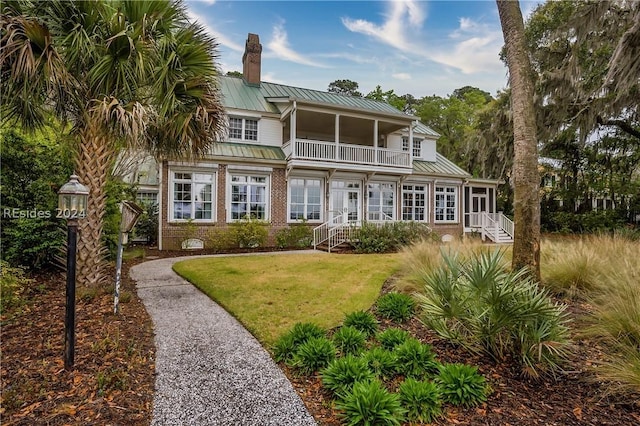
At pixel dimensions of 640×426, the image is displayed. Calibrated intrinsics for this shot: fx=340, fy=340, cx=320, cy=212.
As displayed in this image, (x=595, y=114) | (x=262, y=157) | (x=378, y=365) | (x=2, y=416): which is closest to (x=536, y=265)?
(x=378, y=365)

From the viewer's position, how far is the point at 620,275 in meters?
4.52

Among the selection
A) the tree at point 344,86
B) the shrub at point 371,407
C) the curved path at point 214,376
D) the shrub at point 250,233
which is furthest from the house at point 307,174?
the tree at point 344,86


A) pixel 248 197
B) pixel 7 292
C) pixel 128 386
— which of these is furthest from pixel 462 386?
pixel 248 197

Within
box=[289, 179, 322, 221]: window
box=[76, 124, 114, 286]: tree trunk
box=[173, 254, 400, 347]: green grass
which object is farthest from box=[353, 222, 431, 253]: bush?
box=[76, 124, 114, 286]: tree trunk

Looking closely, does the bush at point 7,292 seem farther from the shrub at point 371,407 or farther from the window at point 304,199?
the window at point 304,199

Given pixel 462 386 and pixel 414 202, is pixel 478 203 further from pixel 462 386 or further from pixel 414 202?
pixel 462 386

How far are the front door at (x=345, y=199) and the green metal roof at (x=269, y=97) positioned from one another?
3.51 metres

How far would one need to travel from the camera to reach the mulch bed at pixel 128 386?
8.86 feet

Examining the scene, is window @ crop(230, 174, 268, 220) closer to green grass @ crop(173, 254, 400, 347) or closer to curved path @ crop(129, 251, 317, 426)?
green grass @ crop(173, 254, 400, 347)

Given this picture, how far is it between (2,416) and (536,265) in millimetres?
6205

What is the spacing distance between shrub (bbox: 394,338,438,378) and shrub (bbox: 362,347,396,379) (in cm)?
6

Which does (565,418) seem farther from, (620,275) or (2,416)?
(2,416)

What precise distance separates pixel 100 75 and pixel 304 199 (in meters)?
10.4

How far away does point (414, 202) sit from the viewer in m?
17.5
